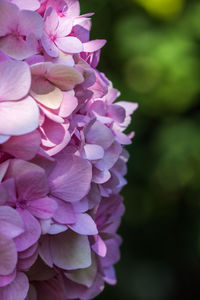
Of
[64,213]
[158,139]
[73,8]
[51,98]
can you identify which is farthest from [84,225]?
[158,139]

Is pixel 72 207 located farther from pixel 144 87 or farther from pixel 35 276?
pixel 144 87

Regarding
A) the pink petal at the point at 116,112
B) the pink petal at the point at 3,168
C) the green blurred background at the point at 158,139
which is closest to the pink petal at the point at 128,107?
the pink petal at the point at 116,112

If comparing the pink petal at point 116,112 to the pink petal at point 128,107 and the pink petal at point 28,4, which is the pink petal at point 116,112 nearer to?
the pink petal at point 128,107

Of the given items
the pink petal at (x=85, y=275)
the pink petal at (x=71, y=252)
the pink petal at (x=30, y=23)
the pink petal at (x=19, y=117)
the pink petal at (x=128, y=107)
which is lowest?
the pink petal at (x=85, y=275)

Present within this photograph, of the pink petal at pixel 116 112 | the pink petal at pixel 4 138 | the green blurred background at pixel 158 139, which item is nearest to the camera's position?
the pink petal at pixel 4 138

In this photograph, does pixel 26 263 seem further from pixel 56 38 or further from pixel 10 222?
pixel 56 38

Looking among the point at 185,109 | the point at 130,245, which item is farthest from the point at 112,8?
the point at 130,245

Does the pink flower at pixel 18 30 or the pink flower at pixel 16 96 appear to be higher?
the pink flower at pixel 18 30
